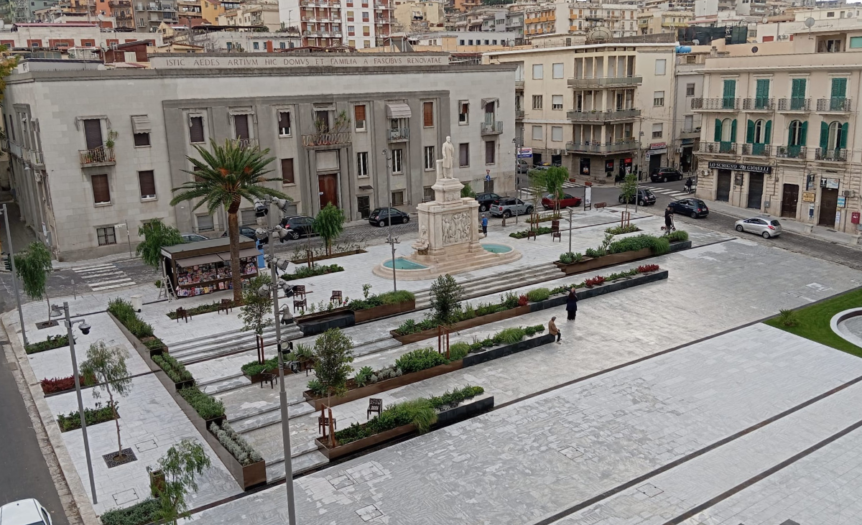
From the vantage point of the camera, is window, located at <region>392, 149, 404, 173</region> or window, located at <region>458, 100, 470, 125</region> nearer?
window, located at <region>392, 149, 404, 173</region>

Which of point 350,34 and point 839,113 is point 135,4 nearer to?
point 350,34

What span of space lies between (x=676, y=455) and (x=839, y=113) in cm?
3330

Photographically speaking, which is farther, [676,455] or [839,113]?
[839,113]

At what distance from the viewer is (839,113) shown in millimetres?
44000

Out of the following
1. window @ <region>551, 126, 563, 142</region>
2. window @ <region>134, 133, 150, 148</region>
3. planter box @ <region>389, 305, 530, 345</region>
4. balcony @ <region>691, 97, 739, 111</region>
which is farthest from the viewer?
window @ <region>551, 126, 563, 142</region>

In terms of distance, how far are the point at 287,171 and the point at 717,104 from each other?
29.9 m

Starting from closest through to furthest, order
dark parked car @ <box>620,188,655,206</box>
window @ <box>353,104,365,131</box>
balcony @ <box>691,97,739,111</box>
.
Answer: window @ <box>353,104,365,131</box> < balcony @ <box>691,97,739,111</box> < dark parked car @ <box>620,188,655,206</box>

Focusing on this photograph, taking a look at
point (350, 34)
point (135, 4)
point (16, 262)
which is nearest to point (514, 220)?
point (16, 262)

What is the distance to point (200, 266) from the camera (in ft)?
109

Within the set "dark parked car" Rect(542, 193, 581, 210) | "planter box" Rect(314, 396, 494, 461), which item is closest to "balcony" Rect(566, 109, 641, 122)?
"dark parked car" Rect(542, 193, 581, 210)

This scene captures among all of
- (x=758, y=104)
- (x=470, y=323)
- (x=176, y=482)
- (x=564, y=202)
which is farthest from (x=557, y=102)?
(x=176, y=482)

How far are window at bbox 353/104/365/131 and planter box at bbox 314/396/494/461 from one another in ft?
102

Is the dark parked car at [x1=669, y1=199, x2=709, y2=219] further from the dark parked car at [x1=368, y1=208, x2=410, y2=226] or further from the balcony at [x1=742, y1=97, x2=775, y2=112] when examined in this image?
the dark parked car at [x1=368, y1=208, x2=410, y2=226]

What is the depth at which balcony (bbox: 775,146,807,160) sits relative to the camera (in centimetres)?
4666
